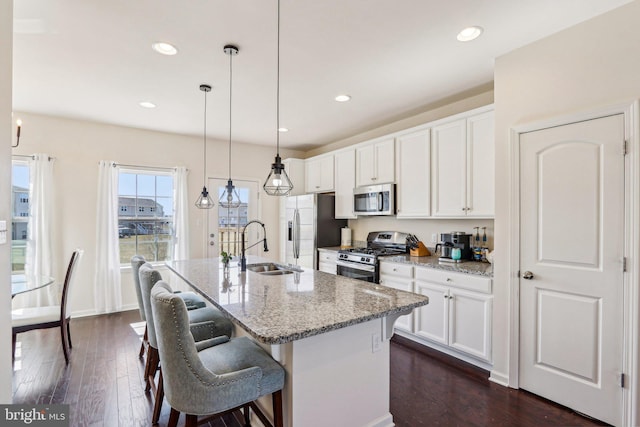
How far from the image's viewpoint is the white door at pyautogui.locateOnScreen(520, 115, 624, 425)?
2.00 meters

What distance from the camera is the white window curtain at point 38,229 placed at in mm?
3877

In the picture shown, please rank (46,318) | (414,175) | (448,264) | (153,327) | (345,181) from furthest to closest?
(345,181), (414,175), (448,264), (46,318), (153,327)

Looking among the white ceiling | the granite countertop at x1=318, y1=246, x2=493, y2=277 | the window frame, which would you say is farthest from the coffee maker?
the window frame

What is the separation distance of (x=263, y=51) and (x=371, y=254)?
2.45m

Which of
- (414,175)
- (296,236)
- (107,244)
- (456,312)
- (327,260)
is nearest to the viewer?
(456,312)

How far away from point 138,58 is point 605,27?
3486 millimetres

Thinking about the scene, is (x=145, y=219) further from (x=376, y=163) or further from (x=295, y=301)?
(x=295, y=301)

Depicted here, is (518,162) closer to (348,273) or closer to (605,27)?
(605,27)

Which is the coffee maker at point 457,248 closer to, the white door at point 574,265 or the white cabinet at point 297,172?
the white door at point 574,265

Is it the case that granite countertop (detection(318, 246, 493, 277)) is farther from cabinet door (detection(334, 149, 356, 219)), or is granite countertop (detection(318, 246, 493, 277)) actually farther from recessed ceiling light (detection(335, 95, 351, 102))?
recessed ceiling light (detection(335, 95, 351, 102))

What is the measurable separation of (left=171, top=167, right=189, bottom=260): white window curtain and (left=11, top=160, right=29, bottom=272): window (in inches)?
68.2

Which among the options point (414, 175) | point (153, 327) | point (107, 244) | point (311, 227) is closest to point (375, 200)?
point (414, 175)

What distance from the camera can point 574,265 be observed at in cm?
217

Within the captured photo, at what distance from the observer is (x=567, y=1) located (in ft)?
6.28
